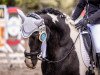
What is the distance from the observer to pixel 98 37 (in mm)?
8789

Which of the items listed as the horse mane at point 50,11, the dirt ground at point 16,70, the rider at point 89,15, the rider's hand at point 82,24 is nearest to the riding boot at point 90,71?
the rider at point 89,15

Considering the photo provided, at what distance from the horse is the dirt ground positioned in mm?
5301

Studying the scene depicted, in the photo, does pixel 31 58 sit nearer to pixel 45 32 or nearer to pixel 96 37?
pixel 45 32

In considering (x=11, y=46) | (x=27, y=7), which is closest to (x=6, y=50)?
(x=11, y=46)

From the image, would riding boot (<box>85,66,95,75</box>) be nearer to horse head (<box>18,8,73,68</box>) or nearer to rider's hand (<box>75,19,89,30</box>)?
horse head (<box>18,8,73,68</box>)

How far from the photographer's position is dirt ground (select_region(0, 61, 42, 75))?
46.2 ft

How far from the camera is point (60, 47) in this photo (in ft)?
28.4

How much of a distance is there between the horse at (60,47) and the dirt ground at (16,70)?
17.4ft

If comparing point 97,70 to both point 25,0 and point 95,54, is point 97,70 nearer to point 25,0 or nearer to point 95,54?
point 95,54

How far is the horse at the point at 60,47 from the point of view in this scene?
28.0 feet

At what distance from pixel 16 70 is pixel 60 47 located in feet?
20.1

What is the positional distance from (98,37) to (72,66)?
69cm

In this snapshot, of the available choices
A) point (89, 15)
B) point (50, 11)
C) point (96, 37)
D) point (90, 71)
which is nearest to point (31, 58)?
point (50, 11)

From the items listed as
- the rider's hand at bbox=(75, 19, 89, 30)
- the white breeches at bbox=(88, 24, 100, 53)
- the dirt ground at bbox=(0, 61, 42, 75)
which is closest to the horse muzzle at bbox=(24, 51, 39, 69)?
the rider's hand at bbox=(75, 19, 89, 30)
